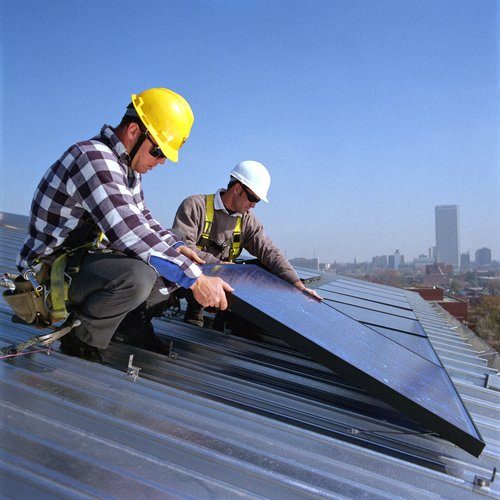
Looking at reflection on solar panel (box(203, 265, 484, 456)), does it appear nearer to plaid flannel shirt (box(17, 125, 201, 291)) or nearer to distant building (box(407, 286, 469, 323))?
plaid flannel shirt (box(17, 125, 201, 291))

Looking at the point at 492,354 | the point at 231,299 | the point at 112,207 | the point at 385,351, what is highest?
the point at 112,207

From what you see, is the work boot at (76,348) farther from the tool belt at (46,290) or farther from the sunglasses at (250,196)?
the sunglasses at (250,196)

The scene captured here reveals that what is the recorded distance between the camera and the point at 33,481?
71.6 inches

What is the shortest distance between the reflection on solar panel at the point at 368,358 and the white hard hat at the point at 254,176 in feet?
5.63

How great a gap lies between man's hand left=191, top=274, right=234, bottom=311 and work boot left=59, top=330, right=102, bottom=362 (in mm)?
834

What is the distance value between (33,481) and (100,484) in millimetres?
242

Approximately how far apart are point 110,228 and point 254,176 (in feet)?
9.38

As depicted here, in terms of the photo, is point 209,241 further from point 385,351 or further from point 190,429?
point 190,429

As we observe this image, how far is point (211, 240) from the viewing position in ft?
18.4

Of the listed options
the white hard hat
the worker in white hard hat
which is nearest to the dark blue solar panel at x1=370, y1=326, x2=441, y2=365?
the worker in white hard hat

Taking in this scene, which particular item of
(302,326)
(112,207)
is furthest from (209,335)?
(112,207)

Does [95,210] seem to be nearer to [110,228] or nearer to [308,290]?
[110,228]

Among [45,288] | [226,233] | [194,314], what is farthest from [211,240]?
[45,288]

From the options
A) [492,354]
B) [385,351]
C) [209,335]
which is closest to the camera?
[385,351]
